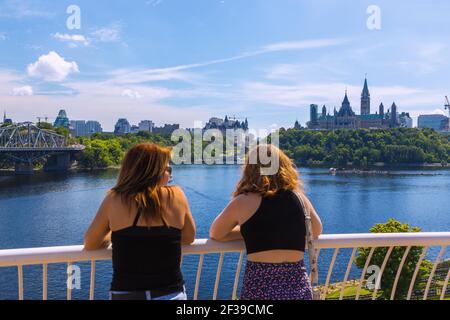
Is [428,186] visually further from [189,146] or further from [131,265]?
[131,265]

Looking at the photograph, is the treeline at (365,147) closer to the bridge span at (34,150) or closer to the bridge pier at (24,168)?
the bridge span at (34,150)

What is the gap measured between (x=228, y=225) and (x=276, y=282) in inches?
13.1

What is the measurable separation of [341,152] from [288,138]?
18.1 m

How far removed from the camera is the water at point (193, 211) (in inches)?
623

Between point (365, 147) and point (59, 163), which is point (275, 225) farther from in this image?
point (365, 147)

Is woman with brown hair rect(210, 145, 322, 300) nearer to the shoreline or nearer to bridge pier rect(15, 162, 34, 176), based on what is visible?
bridge pier rect(15, 162, 34, 176)

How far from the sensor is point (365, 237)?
2488 millimetres

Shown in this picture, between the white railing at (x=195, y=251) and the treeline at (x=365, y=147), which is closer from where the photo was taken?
the white railing at (x=195, y=251)

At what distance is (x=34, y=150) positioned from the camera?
63.2 m

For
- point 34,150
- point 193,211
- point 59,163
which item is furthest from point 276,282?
point 59,163

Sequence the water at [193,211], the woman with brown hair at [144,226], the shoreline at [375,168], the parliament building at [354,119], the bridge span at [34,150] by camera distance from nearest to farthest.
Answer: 1. the woman with brown hair at [144,226]
2. the water at [193,211]
3. the bridge span at [34,150]
4. the shoreline at [375,168]
5. the parliament building at [354,119]

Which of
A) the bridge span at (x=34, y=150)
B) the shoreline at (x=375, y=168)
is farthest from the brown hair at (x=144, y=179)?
the shoreline at (x=375, y=168)

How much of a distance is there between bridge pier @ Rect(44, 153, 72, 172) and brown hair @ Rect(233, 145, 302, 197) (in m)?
70.3

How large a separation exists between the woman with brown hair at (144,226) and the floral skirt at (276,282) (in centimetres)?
33
